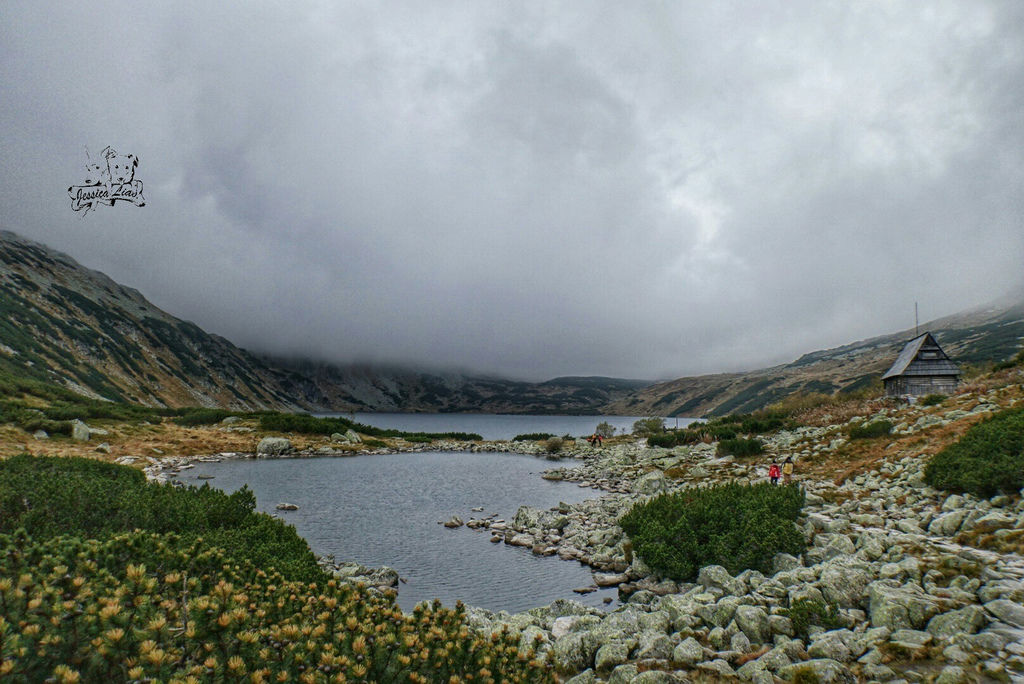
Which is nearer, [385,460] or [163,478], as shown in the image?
[163,478]

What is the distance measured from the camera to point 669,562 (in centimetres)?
1448

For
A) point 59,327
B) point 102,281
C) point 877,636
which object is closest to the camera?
point 877,636

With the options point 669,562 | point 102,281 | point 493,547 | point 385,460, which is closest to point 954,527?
point 669,562

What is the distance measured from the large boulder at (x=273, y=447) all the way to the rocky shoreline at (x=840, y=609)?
3916 centimetres

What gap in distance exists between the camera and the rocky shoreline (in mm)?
6758

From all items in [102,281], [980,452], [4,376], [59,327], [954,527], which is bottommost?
[954,527]

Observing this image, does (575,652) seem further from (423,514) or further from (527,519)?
(423,514)

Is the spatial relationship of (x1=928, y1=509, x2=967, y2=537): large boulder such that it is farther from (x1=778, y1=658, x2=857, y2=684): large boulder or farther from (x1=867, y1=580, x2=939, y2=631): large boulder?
(x1=778, y1=658, x2=857, y2=684): large boulder

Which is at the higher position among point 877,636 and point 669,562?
point 877,636

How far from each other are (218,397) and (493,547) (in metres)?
149

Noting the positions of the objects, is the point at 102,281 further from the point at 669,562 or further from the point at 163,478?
the point at 669,562

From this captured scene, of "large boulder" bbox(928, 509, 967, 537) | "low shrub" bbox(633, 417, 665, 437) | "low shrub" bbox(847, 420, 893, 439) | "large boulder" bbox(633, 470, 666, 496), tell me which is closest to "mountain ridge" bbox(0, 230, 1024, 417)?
"low shrub" bbox(633, 417, 665, 437)

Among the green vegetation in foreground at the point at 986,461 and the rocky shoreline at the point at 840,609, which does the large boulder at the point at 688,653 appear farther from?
the green vegetation in foreground at the point at 986,461

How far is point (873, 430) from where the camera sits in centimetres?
2500
